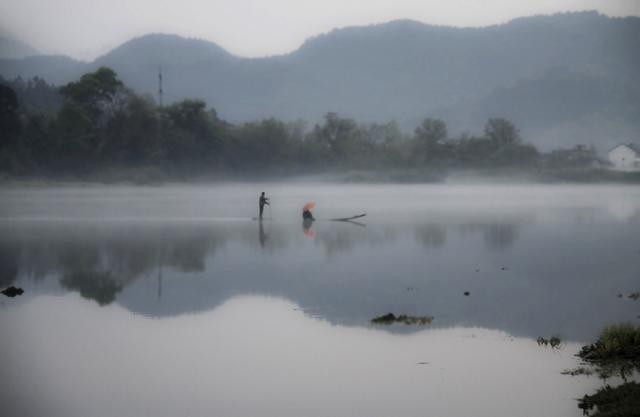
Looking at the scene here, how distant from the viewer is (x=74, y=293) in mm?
18203

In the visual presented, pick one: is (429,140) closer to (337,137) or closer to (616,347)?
(337,137)

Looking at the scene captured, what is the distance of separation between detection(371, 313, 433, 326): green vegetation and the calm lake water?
0.24m

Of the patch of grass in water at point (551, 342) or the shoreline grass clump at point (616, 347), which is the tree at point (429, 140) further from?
the shoreline grass clump at point (616, 347)

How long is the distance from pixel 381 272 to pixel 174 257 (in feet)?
23.7

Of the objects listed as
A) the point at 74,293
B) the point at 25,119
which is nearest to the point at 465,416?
the point at 74,293

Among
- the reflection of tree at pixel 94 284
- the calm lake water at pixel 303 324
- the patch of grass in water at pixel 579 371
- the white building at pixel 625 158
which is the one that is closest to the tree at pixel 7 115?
the calm lake water at pixel 303 324

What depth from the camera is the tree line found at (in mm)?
105062

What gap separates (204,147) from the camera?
118062 mm

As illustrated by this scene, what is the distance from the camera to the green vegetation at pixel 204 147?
105 meters

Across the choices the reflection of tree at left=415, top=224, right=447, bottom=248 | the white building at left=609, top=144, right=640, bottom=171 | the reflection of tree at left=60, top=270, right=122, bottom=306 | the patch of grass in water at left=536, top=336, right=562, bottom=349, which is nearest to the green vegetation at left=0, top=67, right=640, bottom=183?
the white building at left=609, top=144, right=640, bottom=171

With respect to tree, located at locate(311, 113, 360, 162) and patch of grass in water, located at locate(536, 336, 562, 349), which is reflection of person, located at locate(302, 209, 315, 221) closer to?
patch of grass in water, located at locate(536, 336, 562, 349)

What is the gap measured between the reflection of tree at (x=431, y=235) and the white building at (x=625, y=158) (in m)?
121

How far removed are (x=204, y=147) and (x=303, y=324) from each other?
105 m

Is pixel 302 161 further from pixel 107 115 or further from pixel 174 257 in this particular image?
pixel 174 257
